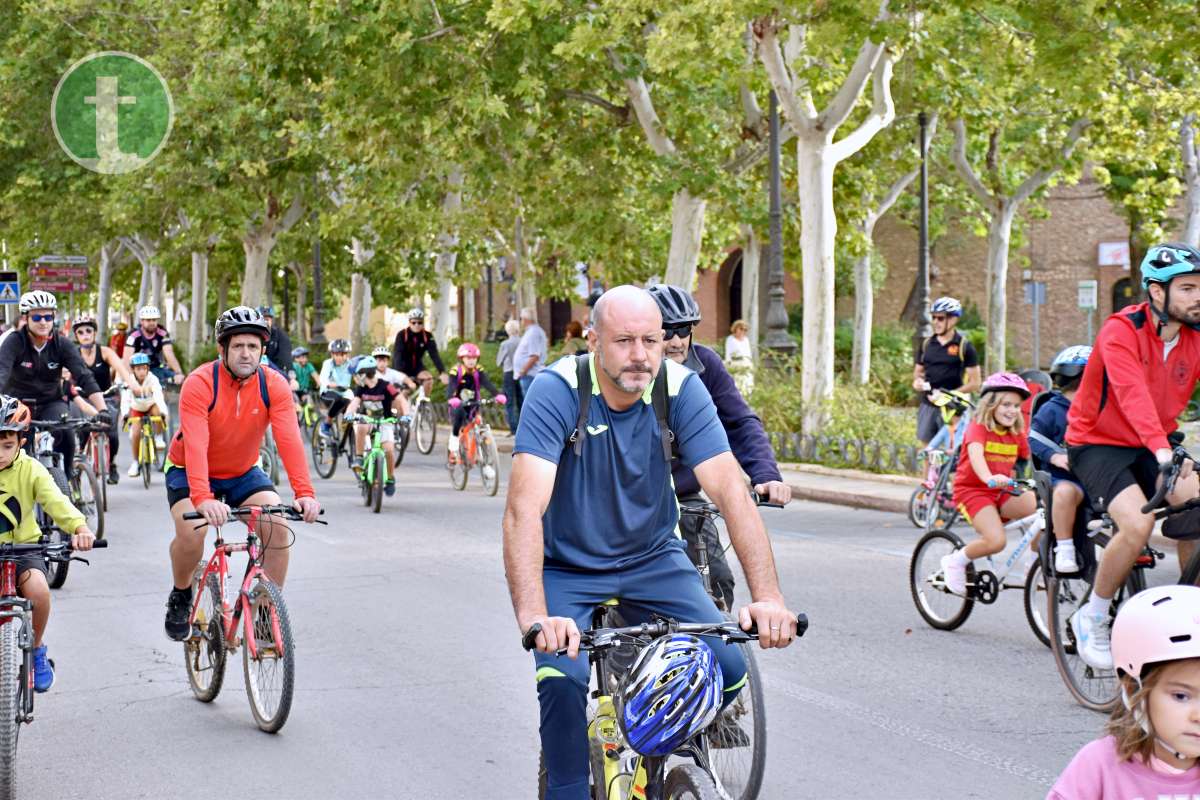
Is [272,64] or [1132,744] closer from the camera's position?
[1132,744]

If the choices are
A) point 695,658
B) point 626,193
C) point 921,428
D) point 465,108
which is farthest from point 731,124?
point 695,658

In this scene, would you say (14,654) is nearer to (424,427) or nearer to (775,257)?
(775,257)

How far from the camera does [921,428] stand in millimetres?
16688

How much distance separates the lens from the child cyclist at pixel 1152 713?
124 inches

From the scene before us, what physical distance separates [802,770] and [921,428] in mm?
10452

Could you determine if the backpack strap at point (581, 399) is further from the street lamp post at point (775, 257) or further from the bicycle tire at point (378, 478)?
the street lamp post at point (775, 257)

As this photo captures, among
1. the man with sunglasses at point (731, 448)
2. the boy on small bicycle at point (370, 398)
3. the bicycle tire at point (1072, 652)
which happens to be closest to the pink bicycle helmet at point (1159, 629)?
the man with sunglasses at point (731, 448)

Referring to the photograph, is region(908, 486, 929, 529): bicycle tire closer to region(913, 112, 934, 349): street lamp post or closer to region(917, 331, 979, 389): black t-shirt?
region(917, 331, 979, 389): black t-shirt

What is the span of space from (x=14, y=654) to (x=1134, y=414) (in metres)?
4.30

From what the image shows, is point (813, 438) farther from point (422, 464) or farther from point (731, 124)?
point (731, 124)

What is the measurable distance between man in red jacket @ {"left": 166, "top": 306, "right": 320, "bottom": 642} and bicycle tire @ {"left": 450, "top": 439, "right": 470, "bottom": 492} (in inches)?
442

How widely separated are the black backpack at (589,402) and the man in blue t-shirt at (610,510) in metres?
0.02

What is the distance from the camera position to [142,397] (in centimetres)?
1967

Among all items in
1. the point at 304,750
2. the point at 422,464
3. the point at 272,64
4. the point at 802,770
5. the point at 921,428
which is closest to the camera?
the point at 802,770
